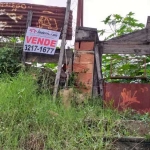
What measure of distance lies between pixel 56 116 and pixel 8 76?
5.68 feet

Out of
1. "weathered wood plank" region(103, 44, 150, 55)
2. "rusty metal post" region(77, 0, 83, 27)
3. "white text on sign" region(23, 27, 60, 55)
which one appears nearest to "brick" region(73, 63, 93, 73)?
"weathered wood plank" region(103, 44, 150, 55)

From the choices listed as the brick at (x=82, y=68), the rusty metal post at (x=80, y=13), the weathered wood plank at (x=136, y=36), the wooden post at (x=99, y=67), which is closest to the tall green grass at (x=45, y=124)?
the wooden post at (x=99, y=67)

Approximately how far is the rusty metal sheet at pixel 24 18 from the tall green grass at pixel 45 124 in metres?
1.76

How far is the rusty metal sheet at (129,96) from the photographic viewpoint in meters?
5.60

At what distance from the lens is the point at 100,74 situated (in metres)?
5.87

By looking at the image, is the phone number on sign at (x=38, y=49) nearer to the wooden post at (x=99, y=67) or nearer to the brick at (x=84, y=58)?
the brick at (x=84, y=58)

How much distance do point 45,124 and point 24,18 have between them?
2.80m

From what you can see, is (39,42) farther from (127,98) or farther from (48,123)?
(48,123)

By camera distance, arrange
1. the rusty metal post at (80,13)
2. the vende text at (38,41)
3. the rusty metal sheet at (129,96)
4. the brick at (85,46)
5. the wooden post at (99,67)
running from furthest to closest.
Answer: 1. the rusty metal post at (80,13)
2. the vende text at (38,41)
3. the brick at (85,46)
4. the wooden post at (99,67)
5. the rusty metal sheet at (129,96)

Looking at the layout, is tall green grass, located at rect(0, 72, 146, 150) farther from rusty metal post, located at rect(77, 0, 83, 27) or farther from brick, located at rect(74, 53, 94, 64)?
rusty metal post, located at rect(77, 0, 83, 27)

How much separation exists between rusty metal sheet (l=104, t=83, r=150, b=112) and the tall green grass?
0.72 m

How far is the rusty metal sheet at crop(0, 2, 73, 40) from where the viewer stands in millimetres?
6484

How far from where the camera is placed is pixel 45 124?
4.44 meters

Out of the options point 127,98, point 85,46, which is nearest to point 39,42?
point 85,46
